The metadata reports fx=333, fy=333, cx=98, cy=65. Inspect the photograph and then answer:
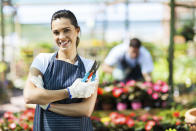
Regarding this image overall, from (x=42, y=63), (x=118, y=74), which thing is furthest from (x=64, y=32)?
(x=118, y=74)

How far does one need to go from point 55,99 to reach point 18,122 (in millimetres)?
1568

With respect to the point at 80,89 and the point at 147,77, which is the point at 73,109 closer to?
the point at 80,89

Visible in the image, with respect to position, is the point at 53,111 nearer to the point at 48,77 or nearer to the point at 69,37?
the point at 48,77

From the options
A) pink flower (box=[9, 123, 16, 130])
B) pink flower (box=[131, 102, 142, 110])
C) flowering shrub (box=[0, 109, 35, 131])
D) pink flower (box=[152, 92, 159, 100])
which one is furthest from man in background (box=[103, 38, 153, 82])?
pink flower (box=[9, 123, 16, 130])

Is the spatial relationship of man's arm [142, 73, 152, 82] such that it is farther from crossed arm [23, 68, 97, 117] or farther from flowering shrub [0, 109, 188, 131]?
crossed arm [23, 68, 97, 117]

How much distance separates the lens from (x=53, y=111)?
1.66m

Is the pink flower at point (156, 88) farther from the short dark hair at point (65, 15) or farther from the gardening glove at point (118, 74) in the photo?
the short dark hair at point (65, 15)

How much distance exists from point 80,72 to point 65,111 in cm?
22

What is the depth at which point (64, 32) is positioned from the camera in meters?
1.67

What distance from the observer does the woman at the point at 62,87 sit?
5.31ft

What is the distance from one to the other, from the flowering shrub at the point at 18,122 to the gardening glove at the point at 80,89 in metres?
1.45

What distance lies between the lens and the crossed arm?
1604 mm

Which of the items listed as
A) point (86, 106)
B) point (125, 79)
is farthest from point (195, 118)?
point (125, 79)

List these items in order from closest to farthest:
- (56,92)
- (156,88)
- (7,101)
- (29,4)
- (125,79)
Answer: (56,92) → (156,88) → (125,79) → (7,101) → (29,4)
